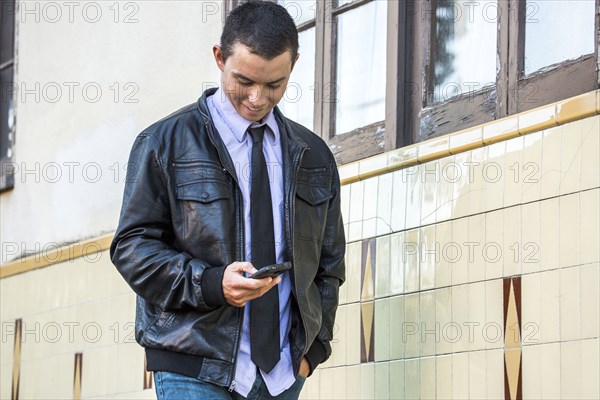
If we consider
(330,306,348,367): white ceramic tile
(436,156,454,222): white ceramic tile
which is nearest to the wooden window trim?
(436,156,454,222): white ceramic tile

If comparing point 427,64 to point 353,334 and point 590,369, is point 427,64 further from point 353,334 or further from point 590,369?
point 590,369

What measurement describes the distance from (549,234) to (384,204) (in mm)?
1256

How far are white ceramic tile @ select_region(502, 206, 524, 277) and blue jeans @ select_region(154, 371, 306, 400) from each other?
159cm

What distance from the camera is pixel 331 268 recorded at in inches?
216

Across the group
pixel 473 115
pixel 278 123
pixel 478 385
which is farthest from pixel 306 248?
pixel 473 115

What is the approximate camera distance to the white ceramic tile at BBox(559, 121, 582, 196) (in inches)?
233

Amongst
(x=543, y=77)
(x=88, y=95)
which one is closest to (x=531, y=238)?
(x=543, y=77)

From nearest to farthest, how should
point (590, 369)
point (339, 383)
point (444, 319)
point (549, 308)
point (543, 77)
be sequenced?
point (590, 369)
point (549, 308)
point (543, 77)
point (444, 319)
point (339, 383)

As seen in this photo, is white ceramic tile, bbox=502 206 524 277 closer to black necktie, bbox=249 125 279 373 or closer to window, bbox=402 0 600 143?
window, bbox=402 0 600 143

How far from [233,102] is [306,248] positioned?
590 mm

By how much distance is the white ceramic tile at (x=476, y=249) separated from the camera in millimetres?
6359

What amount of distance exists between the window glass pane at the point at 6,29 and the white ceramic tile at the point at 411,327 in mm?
A: 5246

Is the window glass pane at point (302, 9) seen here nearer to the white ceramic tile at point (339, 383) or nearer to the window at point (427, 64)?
the window at point (427, 64)

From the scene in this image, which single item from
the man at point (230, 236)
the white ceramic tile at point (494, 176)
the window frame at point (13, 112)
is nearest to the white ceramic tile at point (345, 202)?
the white ceramic tile at point (494, 176)
